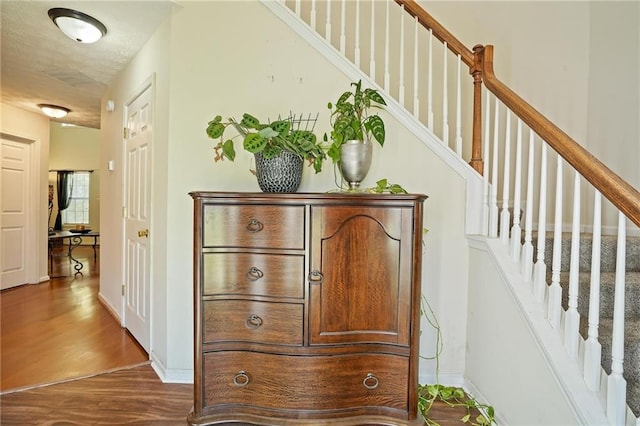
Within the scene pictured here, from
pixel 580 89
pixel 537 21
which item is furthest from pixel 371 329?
pixel 537 21

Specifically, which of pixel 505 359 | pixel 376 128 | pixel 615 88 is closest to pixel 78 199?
pixel 376 128

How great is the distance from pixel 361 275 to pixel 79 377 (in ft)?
6.24

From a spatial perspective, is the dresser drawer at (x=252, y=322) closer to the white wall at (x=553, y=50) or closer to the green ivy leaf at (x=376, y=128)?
the green ivy leaf at (x=376, y=128)

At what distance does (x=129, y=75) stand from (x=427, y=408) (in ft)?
10.7

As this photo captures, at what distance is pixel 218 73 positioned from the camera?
2043 millimetres

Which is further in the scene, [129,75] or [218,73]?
[129,75]

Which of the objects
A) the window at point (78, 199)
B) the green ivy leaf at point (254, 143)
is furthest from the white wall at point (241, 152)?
the window at point (78, 199)

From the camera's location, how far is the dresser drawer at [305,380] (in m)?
1.57

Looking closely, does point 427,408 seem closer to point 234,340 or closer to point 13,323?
point 234,340

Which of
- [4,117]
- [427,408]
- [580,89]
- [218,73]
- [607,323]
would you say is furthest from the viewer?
[4,117]

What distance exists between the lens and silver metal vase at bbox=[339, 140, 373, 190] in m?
1.76

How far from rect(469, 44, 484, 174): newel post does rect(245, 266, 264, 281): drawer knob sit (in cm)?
141

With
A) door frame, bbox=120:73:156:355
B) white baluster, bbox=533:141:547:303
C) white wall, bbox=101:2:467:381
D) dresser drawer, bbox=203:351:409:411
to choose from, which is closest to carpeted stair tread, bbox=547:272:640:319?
white baluster, bbox=533:141:547:303

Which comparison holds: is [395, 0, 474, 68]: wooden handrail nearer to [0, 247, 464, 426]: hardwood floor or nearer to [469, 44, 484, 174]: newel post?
[469, 44, 484, 174]: newel post
